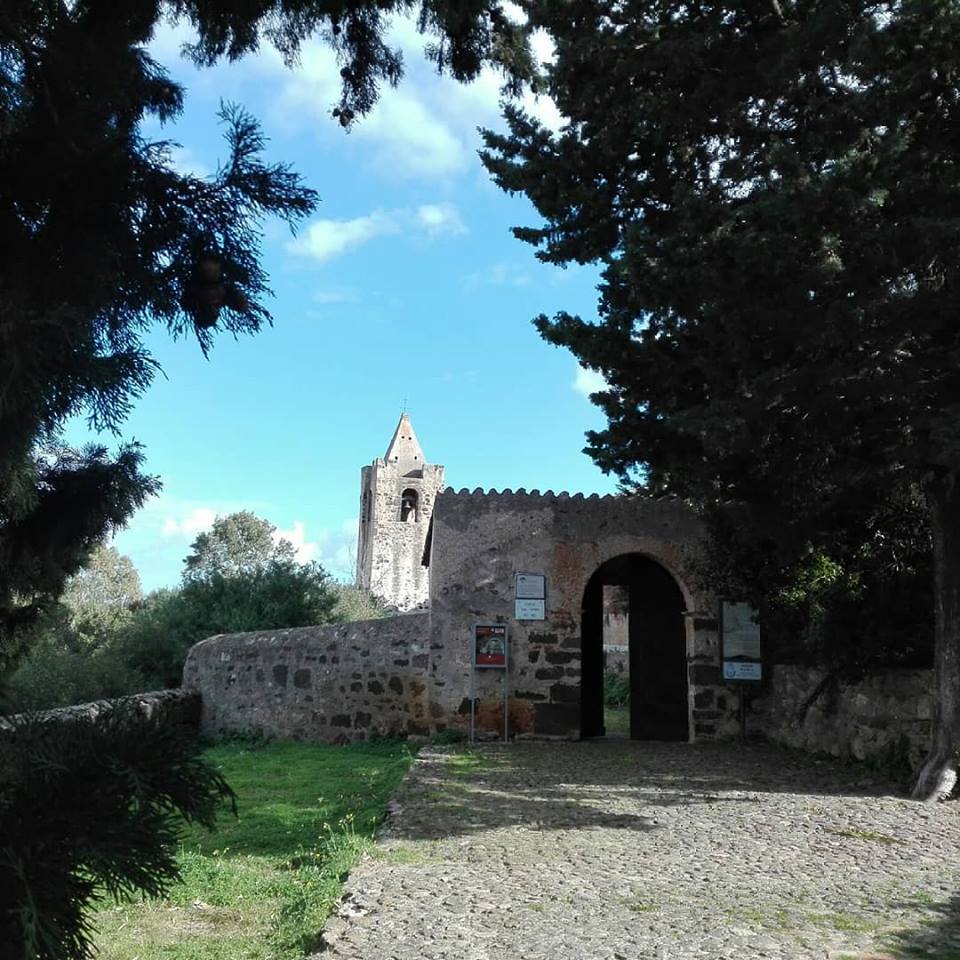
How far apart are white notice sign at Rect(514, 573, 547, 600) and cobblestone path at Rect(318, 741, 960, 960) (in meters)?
3.61

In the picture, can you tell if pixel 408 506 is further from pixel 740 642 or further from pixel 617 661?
pixel 740 642

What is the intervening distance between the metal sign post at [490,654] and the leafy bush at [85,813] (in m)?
9.82

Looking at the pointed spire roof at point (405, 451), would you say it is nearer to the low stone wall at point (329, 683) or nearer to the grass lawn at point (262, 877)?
the low stone wall at point (329, 683)

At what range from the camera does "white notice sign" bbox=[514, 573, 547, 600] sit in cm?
1162

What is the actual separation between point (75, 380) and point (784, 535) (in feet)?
27.1

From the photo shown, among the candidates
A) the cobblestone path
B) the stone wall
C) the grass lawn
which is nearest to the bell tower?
the stone wall

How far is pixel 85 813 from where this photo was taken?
157 cm

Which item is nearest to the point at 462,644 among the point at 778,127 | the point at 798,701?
the point at 798,701

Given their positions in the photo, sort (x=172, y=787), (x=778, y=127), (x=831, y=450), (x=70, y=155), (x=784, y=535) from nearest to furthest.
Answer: (x=172, y=787) < (x=70, y=155) < (x=778, y=127) < (x=831, y=450) < (x=784, y=535)

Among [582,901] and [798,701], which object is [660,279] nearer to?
[582,901]

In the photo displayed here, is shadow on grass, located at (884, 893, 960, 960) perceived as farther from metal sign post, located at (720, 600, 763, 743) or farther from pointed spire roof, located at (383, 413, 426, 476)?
pointed spire roof, located at (383, 413, 426, 476)

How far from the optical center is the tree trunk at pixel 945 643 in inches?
282

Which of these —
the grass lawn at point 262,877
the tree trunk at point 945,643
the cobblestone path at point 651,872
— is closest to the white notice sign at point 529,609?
the grass lawn at point 262,877

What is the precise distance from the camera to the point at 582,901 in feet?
13.6
